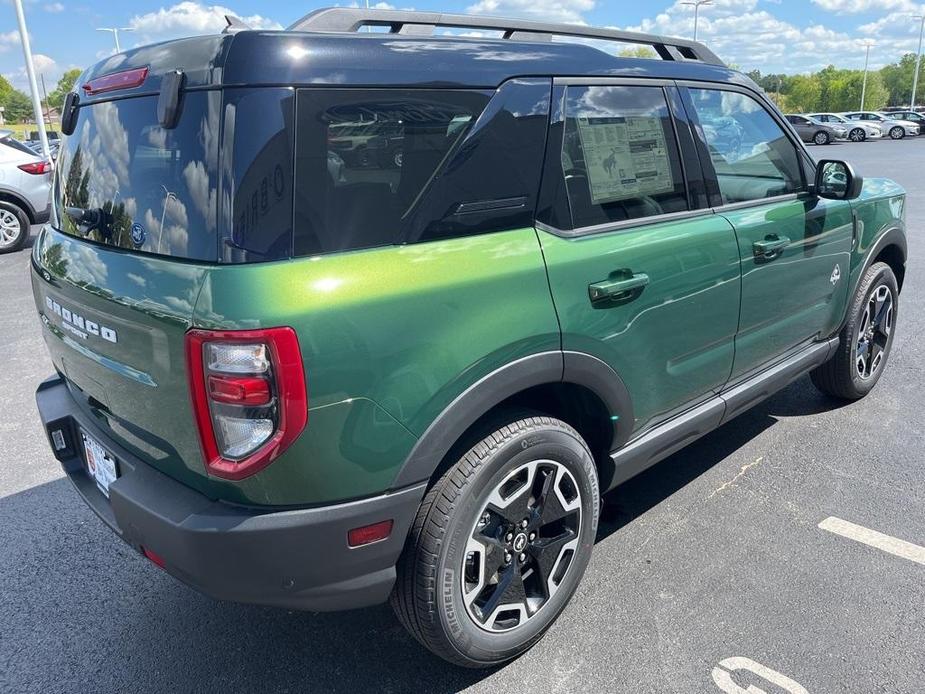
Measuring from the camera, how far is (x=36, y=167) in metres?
10.5

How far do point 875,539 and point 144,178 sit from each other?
3060mm

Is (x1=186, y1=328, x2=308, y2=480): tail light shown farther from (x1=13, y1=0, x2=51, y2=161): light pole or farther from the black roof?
(x1=13, y1=0, x2=51, y2=161): light pole

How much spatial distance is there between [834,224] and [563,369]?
2133mm

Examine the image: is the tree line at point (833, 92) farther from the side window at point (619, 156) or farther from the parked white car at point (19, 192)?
the side window at point (619, 156)

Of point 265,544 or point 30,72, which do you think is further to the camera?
point 30,72

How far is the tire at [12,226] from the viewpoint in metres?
10.3

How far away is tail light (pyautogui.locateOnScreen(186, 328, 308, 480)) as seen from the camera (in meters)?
1.78

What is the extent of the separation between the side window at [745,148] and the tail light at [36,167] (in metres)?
A: 10.2

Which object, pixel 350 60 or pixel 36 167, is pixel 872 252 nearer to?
pixel 350 60

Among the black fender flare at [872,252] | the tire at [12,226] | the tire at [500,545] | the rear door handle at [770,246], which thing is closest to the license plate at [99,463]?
the tire at [500,545]

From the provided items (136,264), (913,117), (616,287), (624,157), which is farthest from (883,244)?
(913,117)

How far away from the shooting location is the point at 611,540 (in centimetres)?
313

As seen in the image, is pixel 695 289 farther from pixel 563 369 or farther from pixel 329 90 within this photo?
pixel 329 90

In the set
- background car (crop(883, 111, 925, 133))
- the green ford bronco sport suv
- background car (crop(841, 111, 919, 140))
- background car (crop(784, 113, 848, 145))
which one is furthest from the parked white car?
background car (crop(883, 111, 925, 133))
